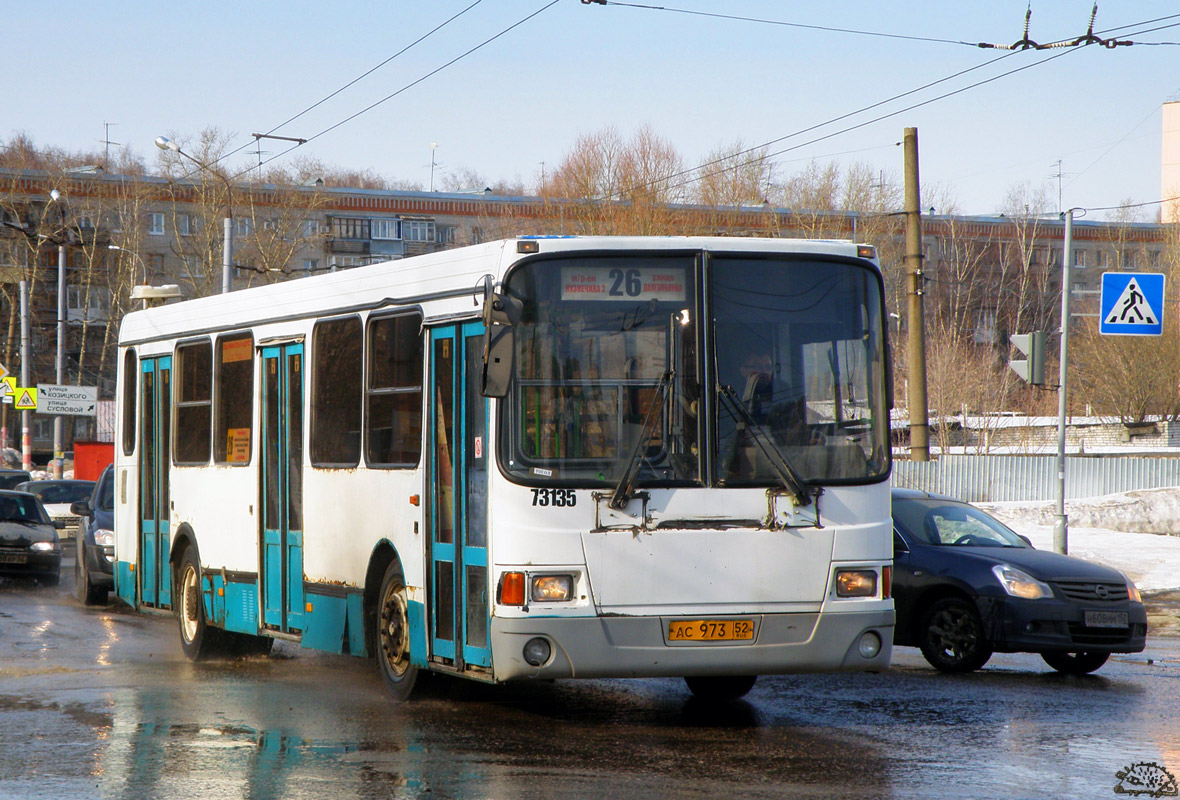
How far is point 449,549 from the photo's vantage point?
873 cm

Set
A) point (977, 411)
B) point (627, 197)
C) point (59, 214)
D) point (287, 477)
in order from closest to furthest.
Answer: point (287, 477)
point (977, 411)
point (627, 197)
point (59, 214)

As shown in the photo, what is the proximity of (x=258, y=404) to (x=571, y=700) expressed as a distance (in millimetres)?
3498

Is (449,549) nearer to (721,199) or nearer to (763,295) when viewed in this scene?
(763,295)

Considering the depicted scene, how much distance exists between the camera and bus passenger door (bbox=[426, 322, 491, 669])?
837 centimetres

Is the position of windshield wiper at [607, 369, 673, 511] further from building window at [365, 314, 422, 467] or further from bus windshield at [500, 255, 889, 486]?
building window at [365, 314, 422, 467]

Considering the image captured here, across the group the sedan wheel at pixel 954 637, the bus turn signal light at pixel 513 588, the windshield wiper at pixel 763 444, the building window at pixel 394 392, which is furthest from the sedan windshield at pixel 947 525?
the bus turn signal light at pixel 513 588

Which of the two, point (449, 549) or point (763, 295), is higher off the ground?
point (763, 295)

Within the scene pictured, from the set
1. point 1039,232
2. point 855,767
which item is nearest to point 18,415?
point 1039,232

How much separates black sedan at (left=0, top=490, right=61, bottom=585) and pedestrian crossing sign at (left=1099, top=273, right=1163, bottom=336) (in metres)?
14.9

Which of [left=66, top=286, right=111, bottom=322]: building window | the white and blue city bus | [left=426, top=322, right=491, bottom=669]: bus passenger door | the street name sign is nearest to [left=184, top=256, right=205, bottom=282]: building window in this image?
[left=66, top=286, right=111, bottom=322]: building window

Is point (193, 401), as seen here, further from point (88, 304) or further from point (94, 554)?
point (88, 304)

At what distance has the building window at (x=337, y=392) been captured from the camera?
33.0 ft

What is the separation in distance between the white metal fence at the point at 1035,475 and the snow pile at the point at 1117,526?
820cm

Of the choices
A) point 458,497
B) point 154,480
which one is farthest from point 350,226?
point 458,497
